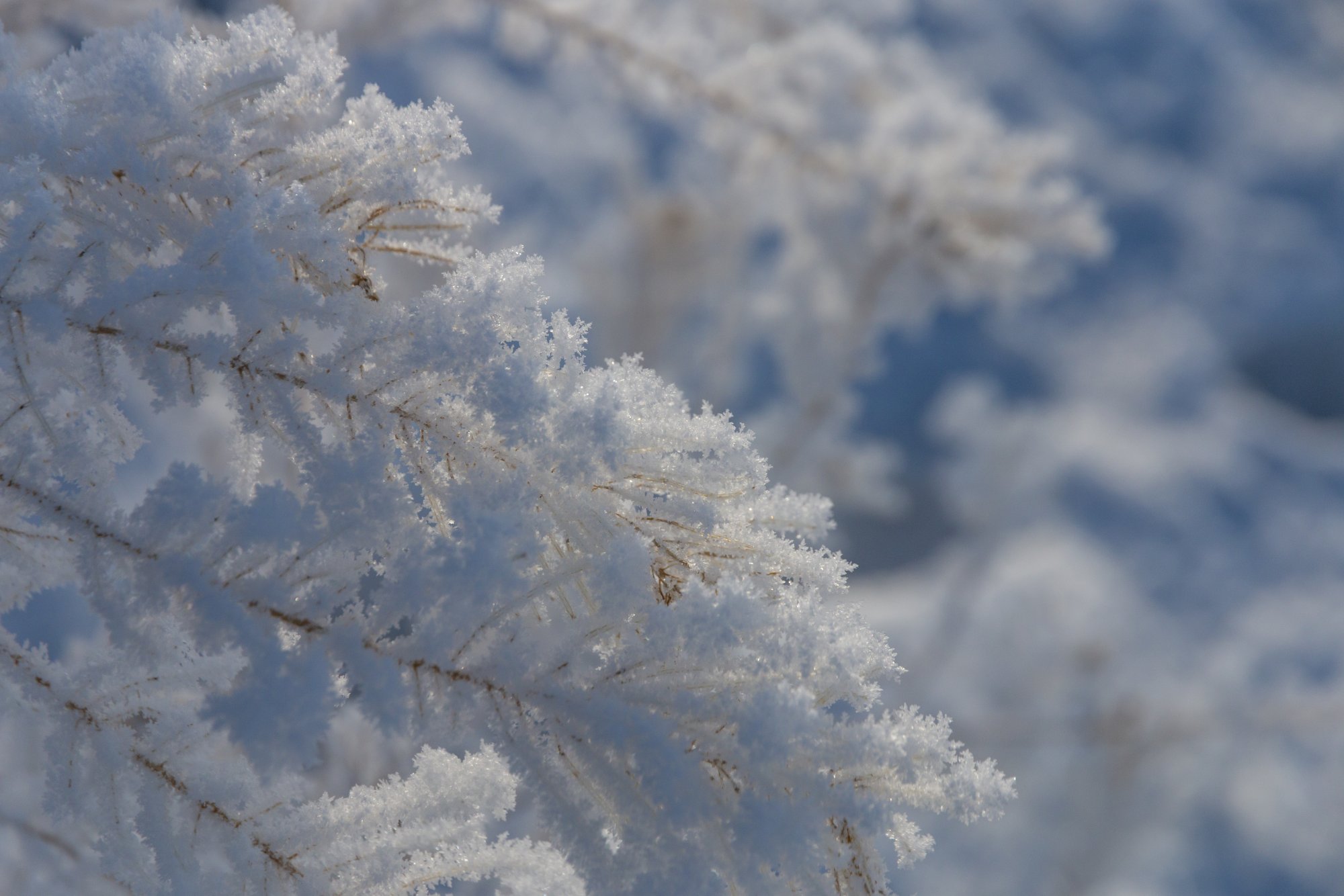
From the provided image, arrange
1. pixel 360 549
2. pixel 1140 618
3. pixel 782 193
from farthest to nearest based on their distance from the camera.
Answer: pixel 1140 618
pixel 782 193
pixel 360 549

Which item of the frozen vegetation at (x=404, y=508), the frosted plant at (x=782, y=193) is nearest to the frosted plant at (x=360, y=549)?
the frozen vegetation at (x=404, y=508)

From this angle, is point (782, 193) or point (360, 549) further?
point (782, 193)

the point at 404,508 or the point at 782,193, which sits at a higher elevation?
the point at 782,193

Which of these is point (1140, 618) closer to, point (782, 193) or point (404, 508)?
point (782, 193)

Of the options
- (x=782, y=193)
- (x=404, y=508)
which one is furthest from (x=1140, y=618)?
(x=404, y=508)

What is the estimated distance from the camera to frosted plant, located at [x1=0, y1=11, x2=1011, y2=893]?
0.29 meters

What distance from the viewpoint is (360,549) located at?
0.31 m

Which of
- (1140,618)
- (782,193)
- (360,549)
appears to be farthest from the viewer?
(1140,618)

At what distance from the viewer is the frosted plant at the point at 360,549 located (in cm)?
29

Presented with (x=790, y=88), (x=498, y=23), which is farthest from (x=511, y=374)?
(x=790, y=88)

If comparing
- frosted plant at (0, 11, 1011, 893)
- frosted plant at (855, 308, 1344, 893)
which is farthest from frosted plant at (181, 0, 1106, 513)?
frosted plant at (855, 308, 1344, 893)

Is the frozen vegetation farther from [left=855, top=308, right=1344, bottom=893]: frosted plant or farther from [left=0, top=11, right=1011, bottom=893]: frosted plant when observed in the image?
[left=855, top=308, right=1344, bottom=893]: frosted plant

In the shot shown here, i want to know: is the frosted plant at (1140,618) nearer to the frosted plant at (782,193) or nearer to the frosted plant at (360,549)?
the frosted plant at (782,193)

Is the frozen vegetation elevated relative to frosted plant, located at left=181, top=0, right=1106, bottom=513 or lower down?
lower down
